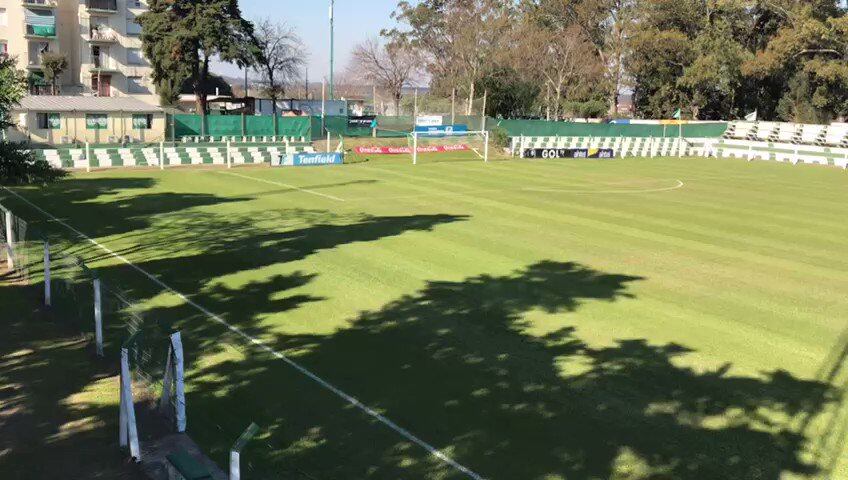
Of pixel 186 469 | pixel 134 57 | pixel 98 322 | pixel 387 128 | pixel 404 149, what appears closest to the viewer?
pixel 186 469

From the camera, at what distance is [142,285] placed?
13.9 metres

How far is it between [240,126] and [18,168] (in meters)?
46.6

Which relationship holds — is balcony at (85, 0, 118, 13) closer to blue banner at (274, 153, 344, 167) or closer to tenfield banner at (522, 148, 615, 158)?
blue banner at (274, 153, 344, 167)

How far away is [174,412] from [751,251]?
49.7 feet

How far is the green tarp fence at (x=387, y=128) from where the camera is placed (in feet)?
182

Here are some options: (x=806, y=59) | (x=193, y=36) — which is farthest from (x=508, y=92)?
(x=193, y=36)

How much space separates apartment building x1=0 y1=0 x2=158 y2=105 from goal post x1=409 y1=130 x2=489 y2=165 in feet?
135

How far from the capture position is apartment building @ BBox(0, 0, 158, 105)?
235ft

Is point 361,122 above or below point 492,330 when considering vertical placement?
above

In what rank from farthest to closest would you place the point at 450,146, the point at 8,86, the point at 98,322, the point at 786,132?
the point at 786,132 → the point at 450,146 → the point at 8,86 → the point at 98,322

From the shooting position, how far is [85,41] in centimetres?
7525

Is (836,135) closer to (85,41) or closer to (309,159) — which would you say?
(309,159)

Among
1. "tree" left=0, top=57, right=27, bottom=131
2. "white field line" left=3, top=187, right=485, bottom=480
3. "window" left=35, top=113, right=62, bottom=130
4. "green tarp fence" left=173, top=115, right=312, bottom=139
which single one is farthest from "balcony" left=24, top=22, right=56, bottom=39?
"white field line" left=3, top=187, right=485, bottom=480

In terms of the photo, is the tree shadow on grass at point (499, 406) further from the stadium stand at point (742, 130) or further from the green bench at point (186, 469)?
the stadium stand at point (742, 130)
